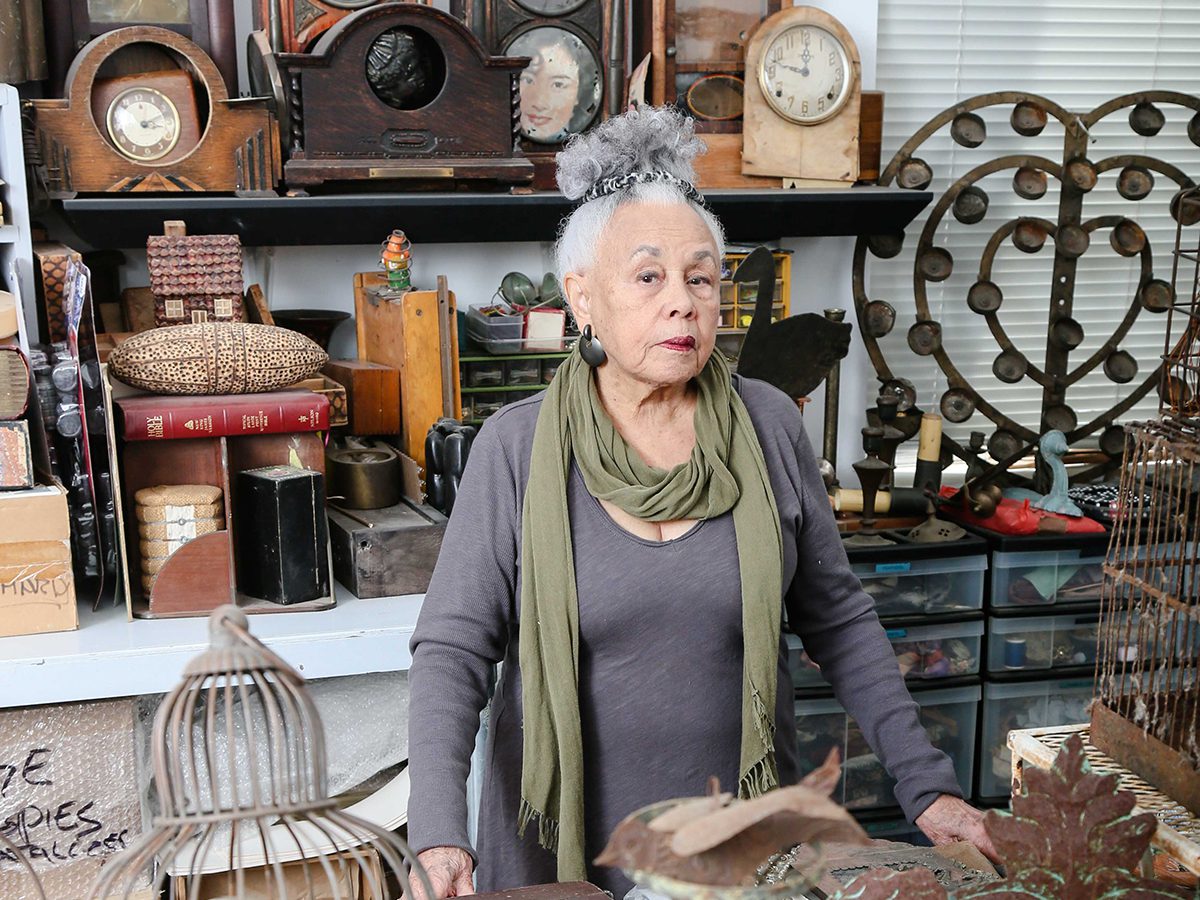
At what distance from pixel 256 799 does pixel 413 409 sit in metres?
1.64

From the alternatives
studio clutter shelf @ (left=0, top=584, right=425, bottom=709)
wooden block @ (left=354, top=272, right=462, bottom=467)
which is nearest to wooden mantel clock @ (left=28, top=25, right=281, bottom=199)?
wooden block @ (left=354, top=272, right=462, bottom=467)

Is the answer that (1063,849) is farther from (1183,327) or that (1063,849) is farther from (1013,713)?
(1183,327)

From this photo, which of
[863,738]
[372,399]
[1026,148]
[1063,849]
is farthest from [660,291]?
[1026,148]

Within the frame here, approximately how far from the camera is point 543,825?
5.09ft

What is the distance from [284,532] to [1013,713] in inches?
67.2

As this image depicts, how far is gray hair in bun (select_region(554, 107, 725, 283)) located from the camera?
1.59 meters

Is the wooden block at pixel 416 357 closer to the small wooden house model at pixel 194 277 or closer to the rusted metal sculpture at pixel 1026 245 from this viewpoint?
the small wooden house model at pixel 194 277

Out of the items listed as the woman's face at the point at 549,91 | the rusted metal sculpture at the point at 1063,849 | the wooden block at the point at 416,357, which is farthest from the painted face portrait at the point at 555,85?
the rusted metal sculpture at the point at 1063,849

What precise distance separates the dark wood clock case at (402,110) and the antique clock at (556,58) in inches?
6.6

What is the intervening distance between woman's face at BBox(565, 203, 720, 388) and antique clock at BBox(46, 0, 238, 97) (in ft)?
3.96

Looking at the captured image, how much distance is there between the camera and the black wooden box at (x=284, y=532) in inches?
80.7

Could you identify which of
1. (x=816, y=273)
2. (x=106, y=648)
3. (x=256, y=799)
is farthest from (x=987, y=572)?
(x=256, y=799)

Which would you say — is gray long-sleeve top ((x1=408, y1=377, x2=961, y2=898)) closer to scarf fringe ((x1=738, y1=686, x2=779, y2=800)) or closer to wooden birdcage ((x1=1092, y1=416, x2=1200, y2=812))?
scarf fringe ((x1=738, y1=686, x2=779, y2=800))

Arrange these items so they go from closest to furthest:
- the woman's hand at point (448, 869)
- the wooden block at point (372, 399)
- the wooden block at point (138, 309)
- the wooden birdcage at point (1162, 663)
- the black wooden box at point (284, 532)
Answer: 1. the woman's hand at point (448, 869)
2. the wooden birdcage at point (1162, 663)
3. the black wooden box at point (284, 532)
4. the wooden block at point (372, 399)
5. the wooden block at point (138, 309)
